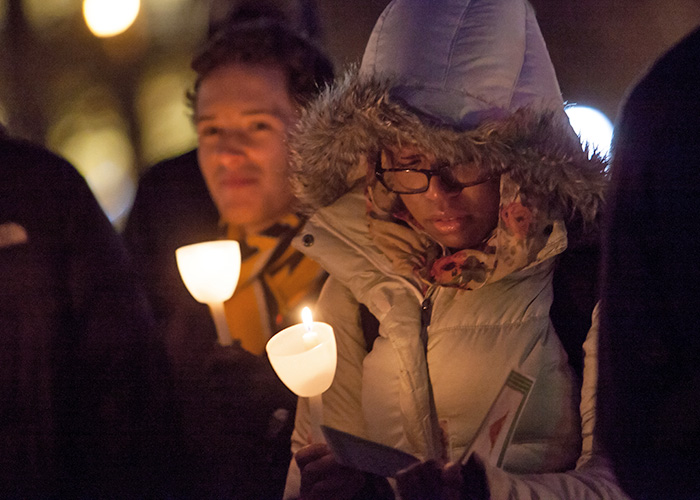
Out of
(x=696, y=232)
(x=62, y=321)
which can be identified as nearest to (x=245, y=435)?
(x=62, y=321)

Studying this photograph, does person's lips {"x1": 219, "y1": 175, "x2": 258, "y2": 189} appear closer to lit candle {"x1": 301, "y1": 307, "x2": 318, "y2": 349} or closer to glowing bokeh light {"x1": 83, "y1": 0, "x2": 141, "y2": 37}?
lit candle {"x1": 301, "y1": 307, "x2": 318, "y2": 349}

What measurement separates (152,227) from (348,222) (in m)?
1.07

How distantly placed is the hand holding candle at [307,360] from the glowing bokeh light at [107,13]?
15.4ft

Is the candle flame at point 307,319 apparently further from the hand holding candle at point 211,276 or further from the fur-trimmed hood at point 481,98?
the fur-trimmed hood at point 481,98

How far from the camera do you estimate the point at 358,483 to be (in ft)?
4.95

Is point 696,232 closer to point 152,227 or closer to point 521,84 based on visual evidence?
point 521,84

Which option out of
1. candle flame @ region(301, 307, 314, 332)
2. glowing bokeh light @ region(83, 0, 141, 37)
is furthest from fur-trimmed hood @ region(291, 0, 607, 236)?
glowing bokeh light @ region(83, 0, 141, 37)

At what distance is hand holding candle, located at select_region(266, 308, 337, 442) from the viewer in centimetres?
142

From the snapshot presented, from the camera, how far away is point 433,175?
1.71 m

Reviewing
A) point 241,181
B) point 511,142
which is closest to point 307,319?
point 511,142

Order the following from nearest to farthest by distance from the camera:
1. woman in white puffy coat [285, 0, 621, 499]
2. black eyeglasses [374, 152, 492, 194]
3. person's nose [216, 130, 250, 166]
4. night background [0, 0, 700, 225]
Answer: woman in white puffy coat [285, 0, 621, 499] < black eyeglasses [374, 152, 492, 194] < person's nose [216, 130, 250, 166] < night background [0, 0, 700, 225]

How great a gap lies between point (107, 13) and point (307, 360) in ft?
16.1

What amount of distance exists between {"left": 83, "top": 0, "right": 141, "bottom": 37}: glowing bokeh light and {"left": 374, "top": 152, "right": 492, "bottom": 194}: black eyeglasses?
175 inches

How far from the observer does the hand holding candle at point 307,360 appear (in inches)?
56.0
